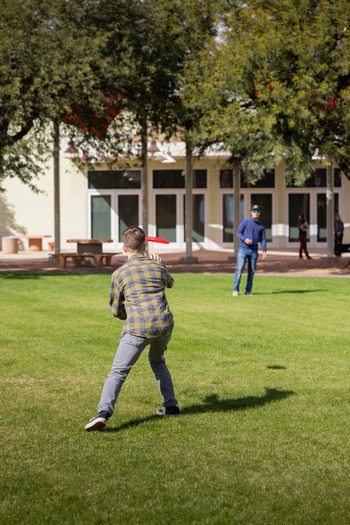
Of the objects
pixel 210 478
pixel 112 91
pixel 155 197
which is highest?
pixel 112 91

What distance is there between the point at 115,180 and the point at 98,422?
1305 inches

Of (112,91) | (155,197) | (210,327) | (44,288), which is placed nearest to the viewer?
(210,327)

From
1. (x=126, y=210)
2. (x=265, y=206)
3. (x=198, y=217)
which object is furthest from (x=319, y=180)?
(x=126, y=210)

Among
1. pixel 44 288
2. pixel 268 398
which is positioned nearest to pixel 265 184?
pixel 44 288

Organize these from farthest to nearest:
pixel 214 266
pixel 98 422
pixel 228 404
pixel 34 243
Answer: pixel 34 243
pixel 214 266
pixel 228 404
pixel 98 422

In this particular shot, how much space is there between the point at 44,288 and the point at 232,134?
689 centimetres

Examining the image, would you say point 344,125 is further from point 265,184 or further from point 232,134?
point 265,184

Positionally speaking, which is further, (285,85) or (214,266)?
(214,266)

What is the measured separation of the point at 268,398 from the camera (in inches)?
281

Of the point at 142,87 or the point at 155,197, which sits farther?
the point at 155,197

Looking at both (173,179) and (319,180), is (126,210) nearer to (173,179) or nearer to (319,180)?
(173,179)

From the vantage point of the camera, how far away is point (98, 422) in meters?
5.90

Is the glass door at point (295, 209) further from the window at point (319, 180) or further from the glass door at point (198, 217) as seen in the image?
the glass door at point (198, 217)

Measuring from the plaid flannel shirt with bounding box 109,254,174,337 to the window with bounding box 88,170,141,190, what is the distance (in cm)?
3235
